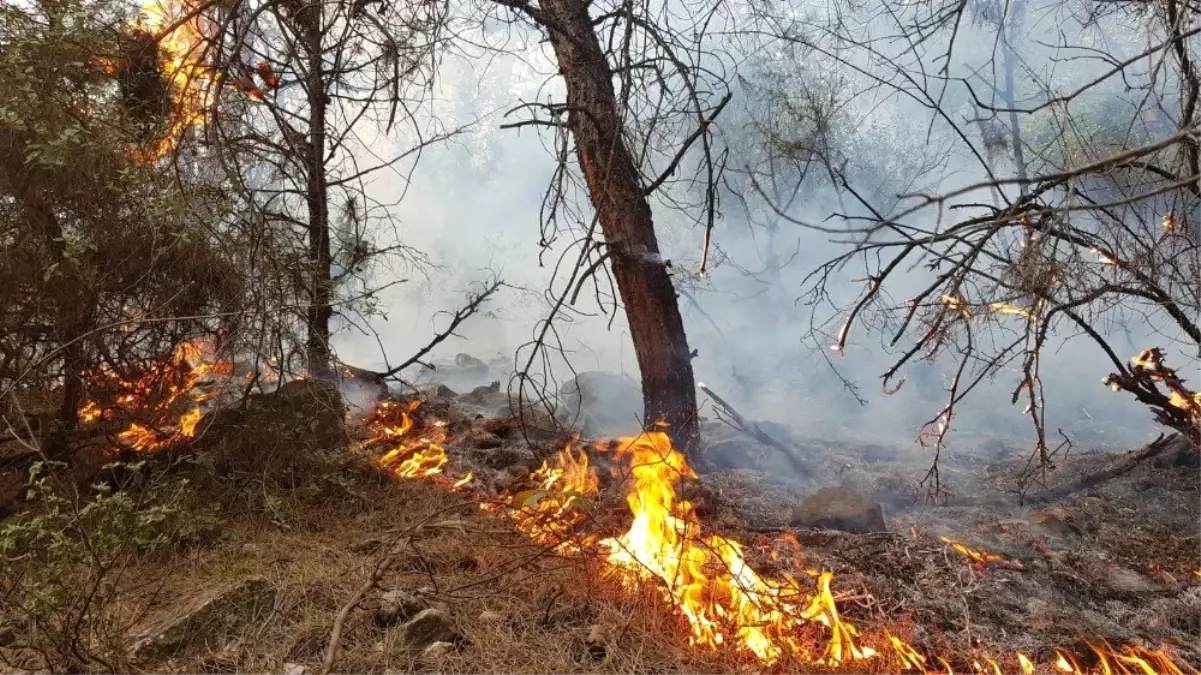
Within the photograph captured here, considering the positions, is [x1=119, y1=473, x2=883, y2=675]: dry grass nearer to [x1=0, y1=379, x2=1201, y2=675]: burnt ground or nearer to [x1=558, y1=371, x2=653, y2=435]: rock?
[x1=0, y1=379, x2=1201, y2=675]: burnt ground

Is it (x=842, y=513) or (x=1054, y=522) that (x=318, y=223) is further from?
(x=1054, y=522)

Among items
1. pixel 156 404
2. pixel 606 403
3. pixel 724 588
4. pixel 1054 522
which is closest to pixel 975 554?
A: pixel 1054 522

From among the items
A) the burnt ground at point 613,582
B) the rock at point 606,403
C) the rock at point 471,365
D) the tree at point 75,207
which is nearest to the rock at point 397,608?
the burnt ground at point 613,582

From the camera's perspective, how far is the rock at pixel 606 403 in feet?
29.2

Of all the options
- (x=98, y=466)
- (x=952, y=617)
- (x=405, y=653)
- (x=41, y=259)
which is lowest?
(x=952, y=617)

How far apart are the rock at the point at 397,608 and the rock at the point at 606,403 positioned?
534 cm

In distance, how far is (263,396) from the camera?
15.4 ft

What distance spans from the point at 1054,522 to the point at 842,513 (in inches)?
59.6

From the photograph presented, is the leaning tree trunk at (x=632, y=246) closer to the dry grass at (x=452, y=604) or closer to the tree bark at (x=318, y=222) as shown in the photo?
the tree bark at (x=318, y=222)

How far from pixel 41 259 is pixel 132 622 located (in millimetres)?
2436

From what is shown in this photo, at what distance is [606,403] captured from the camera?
34.8 ft

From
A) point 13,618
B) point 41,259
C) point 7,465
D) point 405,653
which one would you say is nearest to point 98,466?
point 7,465

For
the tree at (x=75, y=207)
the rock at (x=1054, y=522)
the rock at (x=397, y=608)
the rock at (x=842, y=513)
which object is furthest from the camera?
the rock at (x=1054, y=522)

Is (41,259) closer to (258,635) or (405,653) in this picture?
(258,635)
